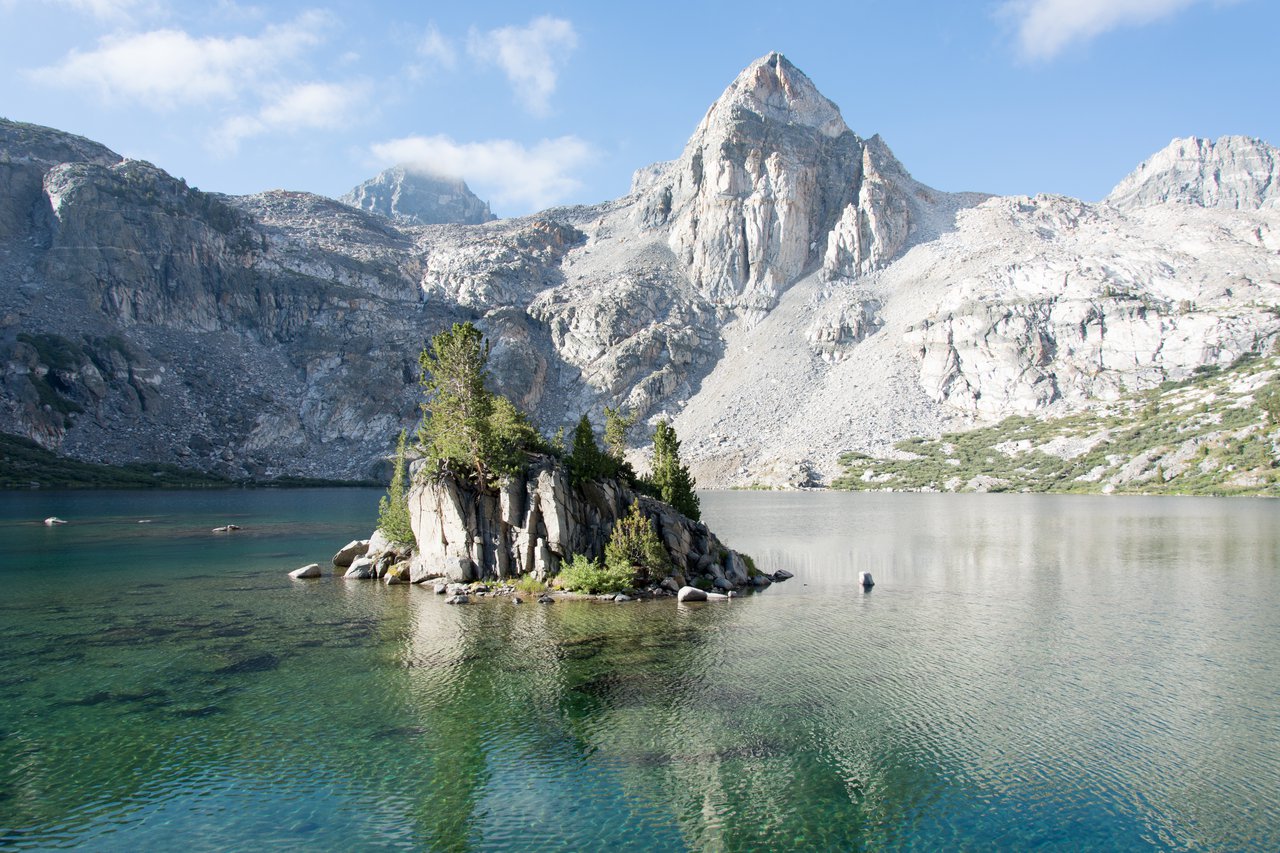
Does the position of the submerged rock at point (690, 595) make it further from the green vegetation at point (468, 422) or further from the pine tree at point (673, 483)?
the green vegetation at point (468, 422)

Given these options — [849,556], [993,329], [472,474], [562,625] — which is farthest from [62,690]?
[993,329]

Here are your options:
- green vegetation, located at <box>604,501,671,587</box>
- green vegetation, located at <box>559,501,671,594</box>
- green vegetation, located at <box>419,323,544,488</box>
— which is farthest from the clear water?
green vegetation, located at <box>419,323,544,488</box>

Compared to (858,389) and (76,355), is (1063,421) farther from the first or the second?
(76,355)

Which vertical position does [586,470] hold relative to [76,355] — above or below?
below

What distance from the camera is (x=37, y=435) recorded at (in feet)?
514

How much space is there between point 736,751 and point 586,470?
97.9 ft

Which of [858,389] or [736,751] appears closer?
[736,751]

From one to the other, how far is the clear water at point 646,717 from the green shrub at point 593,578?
2.68 m

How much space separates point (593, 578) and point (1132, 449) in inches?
5780

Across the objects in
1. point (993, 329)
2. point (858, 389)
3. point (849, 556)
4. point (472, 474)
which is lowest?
point (849, 556)

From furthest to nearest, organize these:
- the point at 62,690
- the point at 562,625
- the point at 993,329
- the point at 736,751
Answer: the point at 993,329 → the point at 562,625 → the point at 62,690 → the point at 736,751

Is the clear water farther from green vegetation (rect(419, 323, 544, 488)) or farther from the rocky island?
green vegetation (rect(419, 323, 544, 488))

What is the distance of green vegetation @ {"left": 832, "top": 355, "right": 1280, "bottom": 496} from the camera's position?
134625 mm

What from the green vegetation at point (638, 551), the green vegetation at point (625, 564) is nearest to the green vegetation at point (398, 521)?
the green vegetation at point (625, 564)
